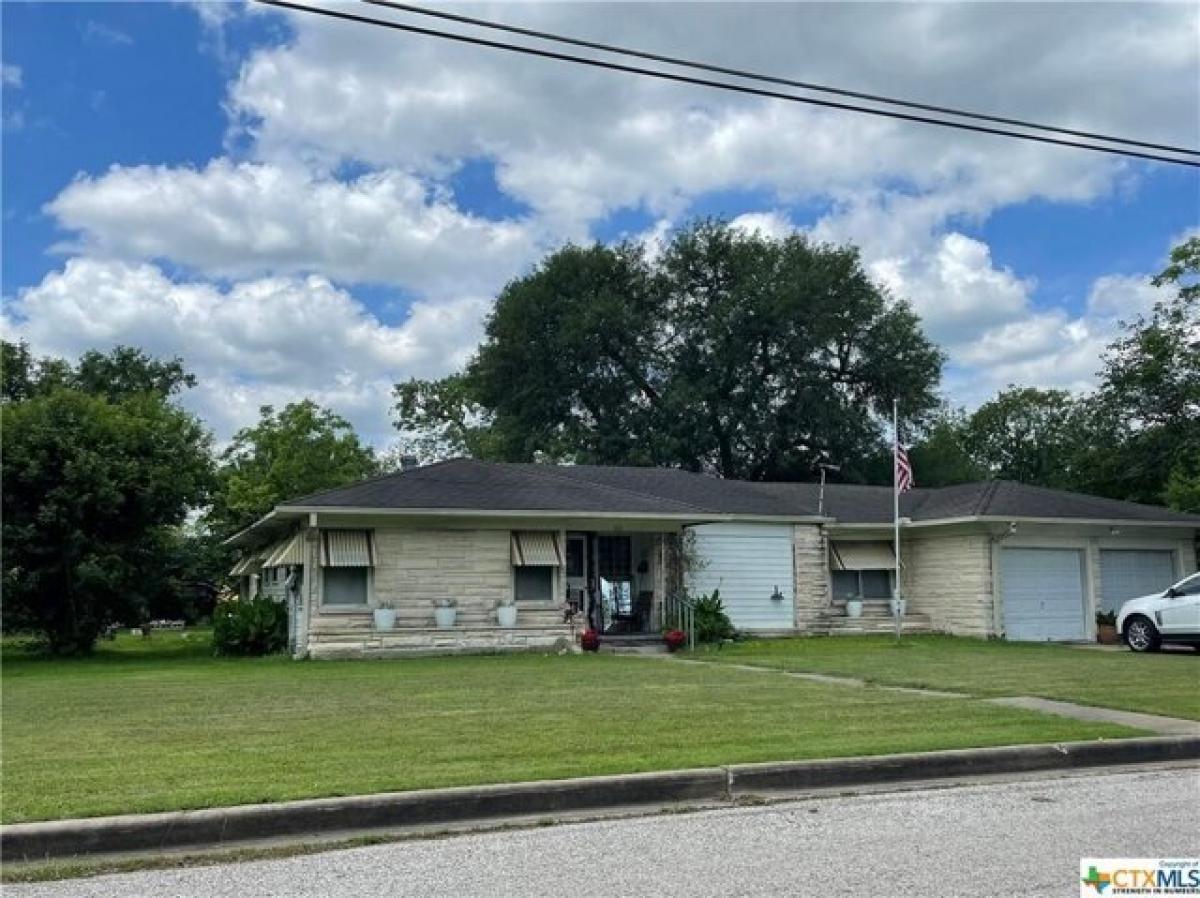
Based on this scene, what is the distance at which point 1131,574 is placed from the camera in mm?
26266


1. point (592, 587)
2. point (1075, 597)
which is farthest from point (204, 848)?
point (1075, 597)

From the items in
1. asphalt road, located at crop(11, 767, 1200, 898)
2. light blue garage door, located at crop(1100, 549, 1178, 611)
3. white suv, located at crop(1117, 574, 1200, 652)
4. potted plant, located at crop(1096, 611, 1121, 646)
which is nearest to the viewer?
asphalt road, located at crop(11, 767, 1200, 898)

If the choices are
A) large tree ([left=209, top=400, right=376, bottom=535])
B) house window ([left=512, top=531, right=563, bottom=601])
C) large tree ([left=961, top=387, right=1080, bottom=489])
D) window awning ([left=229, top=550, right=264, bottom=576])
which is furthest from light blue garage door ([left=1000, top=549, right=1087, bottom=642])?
large tree ([left=961, top=387, right=1080, bottom=489])

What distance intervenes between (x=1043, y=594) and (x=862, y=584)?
13.7ft

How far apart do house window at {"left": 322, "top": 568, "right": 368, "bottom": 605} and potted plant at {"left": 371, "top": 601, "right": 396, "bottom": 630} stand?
37 centimetres

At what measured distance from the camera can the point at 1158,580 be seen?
26.6 m

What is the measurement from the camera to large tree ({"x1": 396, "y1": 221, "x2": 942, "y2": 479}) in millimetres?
47406

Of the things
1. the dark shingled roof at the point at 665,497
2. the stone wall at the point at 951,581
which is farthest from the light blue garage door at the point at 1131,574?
the stone wall at the point at 951,581

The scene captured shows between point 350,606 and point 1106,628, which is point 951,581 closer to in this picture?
point 1106,628

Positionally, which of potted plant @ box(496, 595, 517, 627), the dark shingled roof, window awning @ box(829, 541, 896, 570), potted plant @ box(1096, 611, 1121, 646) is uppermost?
the dark shingled roof

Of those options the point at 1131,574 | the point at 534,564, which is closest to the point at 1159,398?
the point at 1131,574

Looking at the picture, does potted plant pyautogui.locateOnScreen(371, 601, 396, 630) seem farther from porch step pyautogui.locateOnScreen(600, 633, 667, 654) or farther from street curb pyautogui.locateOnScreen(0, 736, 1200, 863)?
street curb pyautogui.locateOnScreen(0, 736, 1200, 863)

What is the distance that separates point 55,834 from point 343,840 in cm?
157

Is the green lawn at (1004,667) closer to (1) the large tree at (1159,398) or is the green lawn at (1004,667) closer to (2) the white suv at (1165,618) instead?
(2) the white suv at (1165,618)
